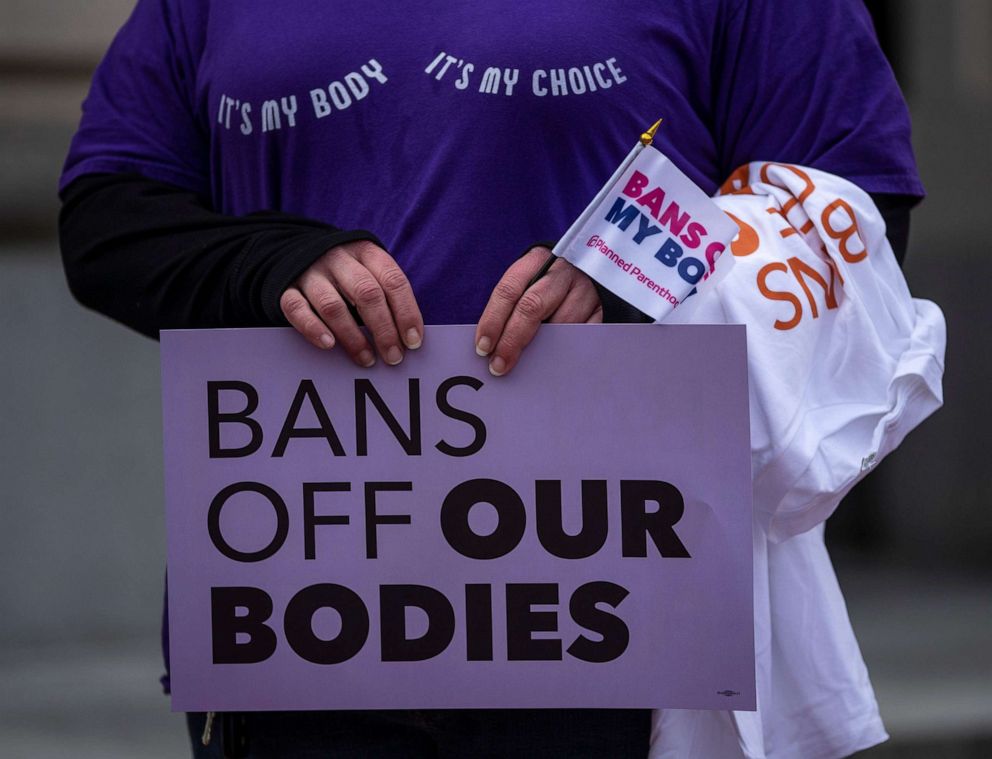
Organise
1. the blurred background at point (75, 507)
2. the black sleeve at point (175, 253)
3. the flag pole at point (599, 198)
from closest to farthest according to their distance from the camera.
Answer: the flag pole at point (599, 198), the black sleeve at point (175, 253), the blurred background at point (75, 507)

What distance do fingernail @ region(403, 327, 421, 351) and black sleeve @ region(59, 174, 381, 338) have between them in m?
0.12

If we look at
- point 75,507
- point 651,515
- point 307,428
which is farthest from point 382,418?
point 75,507

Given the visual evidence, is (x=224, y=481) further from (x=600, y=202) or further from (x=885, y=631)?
(x=885, y=631)

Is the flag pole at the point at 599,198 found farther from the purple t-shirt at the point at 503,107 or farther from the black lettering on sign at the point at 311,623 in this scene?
the black lettering on sign at the point at 311,623

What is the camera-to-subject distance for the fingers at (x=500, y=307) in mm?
1334

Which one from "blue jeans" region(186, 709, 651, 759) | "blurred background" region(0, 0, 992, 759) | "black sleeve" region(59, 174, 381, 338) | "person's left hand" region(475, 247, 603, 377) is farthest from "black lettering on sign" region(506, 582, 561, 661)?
"blurred background" region(0, 0, 992, 759)

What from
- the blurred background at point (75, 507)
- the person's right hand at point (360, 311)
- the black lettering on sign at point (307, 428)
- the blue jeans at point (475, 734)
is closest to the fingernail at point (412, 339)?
the person's right hand at point (360, 311)

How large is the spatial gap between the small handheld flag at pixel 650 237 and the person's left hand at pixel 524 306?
36mm

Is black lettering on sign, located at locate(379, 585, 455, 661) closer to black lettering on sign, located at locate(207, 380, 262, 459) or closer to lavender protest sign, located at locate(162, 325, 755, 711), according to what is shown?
lavender protest sign, located at locate(162, 325, 755, 711)

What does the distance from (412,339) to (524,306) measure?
12cm

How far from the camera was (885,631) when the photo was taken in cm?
505

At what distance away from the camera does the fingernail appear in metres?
1.34

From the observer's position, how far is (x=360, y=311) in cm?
133

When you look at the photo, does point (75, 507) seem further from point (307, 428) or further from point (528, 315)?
point (528, 315)
